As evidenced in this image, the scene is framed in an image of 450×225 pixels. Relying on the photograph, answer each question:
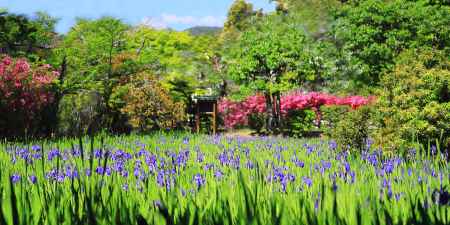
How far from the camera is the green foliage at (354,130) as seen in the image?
797 cm

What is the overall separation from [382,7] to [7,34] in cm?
1334

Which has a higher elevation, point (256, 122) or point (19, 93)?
point (19, 93)

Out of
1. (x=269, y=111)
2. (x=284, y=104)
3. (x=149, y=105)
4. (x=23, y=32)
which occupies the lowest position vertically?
(x=269, y=111)

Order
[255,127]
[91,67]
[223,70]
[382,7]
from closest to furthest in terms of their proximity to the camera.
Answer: [91,67] → [382,7] → [255,127] → [223,70]

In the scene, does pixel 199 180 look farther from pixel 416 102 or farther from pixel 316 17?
pixel 316 17

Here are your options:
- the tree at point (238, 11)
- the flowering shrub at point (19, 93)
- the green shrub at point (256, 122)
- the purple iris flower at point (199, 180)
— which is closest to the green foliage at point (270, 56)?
the green shrub at point (256, 122)

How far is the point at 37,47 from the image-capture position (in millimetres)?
16594

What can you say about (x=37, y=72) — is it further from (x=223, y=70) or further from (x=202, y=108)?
(x=223, y=70)

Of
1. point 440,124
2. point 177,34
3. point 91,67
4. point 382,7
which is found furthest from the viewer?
point 177,34

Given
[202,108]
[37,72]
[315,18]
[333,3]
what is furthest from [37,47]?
[333,3]

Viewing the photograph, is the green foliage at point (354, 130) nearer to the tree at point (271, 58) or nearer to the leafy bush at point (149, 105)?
the leafy bush at point (149, 105)

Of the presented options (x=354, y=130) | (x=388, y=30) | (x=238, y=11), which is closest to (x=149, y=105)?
(x=354, y=130)

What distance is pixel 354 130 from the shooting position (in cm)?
804

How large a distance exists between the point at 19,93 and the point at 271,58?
29.1ft
